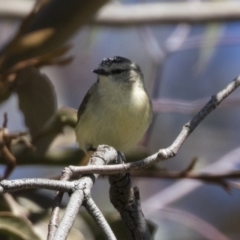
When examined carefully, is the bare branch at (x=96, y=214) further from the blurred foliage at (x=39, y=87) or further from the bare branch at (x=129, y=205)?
the blurred foliage at (x=39, y=87)

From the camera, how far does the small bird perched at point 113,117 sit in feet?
7.60

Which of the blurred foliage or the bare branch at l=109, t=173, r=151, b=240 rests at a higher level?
the blurred foliage

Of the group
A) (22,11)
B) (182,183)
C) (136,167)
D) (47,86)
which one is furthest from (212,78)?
(136,167)

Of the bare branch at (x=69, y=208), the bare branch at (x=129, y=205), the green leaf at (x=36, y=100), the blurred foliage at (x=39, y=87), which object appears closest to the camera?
the bare branch at (x=69, y=208)

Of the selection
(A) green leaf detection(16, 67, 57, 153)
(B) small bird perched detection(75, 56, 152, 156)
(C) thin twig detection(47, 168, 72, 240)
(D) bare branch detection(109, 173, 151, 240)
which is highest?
(B) small bird perched detection(75, 56, 152, 156)

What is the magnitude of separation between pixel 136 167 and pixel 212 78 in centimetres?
363

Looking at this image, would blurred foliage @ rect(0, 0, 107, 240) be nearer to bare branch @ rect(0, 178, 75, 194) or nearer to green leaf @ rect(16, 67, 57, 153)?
green leaf @ rect(16, 67, 57, 153)

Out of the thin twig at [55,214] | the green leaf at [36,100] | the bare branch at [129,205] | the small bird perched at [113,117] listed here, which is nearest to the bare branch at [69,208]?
the thin twig at [55,214]

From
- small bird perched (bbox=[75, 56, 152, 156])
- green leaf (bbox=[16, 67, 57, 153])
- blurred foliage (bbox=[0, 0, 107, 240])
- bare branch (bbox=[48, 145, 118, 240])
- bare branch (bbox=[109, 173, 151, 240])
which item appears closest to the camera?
bare branch (bbox=[48, 145, 118, 240])

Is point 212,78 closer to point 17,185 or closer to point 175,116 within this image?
point 175,116

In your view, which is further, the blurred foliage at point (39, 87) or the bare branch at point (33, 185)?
the blurred foliage at point (39, 87)

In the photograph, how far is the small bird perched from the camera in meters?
2.32

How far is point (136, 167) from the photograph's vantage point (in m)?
1.15

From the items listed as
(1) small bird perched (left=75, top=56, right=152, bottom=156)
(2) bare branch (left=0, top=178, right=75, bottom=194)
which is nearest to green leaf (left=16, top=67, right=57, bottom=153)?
(1) small bird perched (left=75, top=56, right=152, bottom=156)
